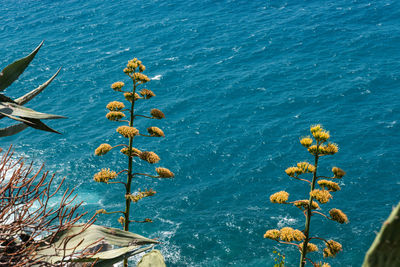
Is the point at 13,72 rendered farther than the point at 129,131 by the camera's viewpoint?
No

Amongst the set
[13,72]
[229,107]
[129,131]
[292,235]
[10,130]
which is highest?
[13,72]

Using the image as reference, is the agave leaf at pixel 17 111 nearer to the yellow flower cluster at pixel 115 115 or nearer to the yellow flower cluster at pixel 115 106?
the yellow flower cluster at pixel 115 115

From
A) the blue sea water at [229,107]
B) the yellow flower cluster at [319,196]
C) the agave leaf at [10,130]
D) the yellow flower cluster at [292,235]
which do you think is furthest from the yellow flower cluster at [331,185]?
A: the blue sea water at [229,107]

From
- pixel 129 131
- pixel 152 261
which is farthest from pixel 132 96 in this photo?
pixel 152 261

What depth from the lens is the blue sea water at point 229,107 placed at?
44656mm

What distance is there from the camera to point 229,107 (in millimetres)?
62312

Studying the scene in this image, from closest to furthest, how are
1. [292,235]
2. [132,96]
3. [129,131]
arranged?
[292,235] → [129,131] → [132,96]

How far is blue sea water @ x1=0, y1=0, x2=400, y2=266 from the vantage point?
44.7 m

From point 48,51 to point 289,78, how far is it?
1775 inches

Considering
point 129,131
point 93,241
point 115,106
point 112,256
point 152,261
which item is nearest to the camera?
point 112,256

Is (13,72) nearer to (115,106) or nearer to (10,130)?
(10,130)

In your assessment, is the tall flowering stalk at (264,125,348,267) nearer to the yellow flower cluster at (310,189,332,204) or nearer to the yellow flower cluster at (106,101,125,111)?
the yellow flower cluster at (310,189,332,204)

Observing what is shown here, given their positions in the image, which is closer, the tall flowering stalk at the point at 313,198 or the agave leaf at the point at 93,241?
Result: the agave leaf at the point at 93,241

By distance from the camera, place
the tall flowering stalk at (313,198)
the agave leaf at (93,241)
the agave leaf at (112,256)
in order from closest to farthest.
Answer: the agave leaf at (112,256)
the agave leaf at (93,241)
the tall flowering stalk at (313,198)
